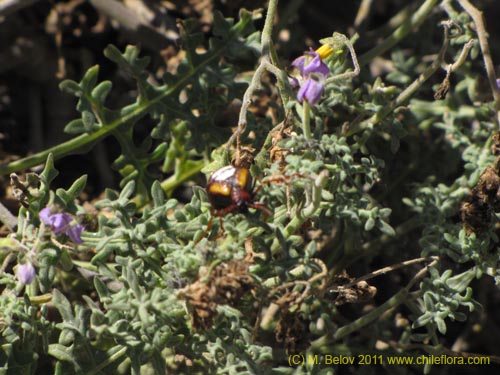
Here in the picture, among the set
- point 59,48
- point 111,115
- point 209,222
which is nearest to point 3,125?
point 59,48

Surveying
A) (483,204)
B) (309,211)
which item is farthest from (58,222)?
(483,204)

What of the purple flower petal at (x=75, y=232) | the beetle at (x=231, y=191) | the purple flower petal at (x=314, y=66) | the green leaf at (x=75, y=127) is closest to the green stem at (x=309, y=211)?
the beetle at (x=231, y=191)

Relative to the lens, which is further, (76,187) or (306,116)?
(76,187)

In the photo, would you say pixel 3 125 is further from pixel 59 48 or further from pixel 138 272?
pixel 138 272

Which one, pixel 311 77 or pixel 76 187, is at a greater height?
pixel 311 77

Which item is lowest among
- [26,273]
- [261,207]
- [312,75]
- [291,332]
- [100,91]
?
[291,332]

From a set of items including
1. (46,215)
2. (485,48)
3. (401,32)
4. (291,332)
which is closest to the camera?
(46,215)

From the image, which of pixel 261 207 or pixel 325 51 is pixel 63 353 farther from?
pixel 325 51
